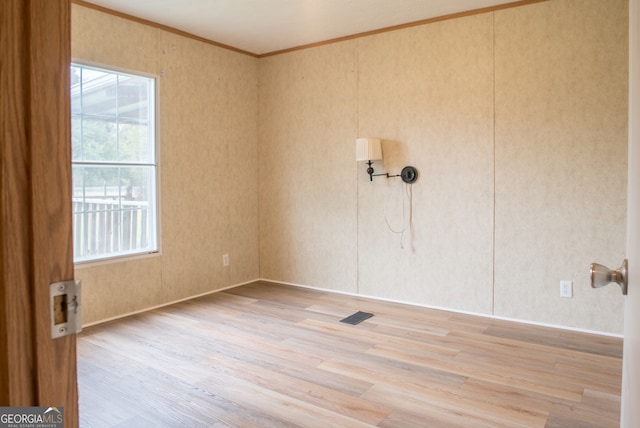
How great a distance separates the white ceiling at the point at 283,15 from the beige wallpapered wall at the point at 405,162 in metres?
0.15

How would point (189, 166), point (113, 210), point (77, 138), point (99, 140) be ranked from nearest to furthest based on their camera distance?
point (77, 138) → point (99, 140) → point (113, 210) → point (189, 166)

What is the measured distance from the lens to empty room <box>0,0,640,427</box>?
107 inches

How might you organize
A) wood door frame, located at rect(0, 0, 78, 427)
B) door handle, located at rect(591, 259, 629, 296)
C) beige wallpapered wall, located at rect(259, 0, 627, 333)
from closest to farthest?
wood door frame, located at rect(0, 0, 78, 427) → door handle, located at rect(591, 259, 629, 296) → beige wallpapered wall, located at rect(259, 0, 627, 333)

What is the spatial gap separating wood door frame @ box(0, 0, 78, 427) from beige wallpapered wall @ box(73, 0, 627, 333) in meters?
3.39

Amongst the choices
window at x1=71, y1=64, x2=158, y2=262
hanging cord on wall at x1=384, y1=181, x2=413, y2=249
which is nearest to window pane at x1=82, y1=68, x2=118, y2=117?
window at x1=71, y1=64, x2=158, y2=262

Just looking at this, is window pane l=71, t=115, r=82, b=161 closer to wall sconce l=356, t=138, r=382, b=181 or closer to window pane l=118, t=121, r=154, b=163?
window pane l=118, t=121, r=154, b=163

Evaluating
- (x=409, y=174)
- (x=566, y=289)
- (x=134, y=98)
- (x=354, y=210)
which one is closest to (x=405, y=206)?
(x=409, y=174)

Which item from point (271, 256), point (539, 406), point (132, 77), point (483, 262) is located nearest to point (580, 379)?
point (539, 406)

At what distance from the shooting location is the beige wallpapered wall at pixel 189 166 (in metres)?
3.88

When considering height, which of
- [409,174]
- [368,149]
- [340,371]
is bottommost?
[340,371]

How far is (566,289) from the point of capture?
3627 mm

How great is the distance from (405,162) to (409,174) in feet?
0.43

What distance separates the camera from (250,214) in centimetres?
531

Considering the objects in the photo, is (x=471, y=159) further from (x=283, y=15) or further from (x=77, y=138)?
(x=77, y=138)
